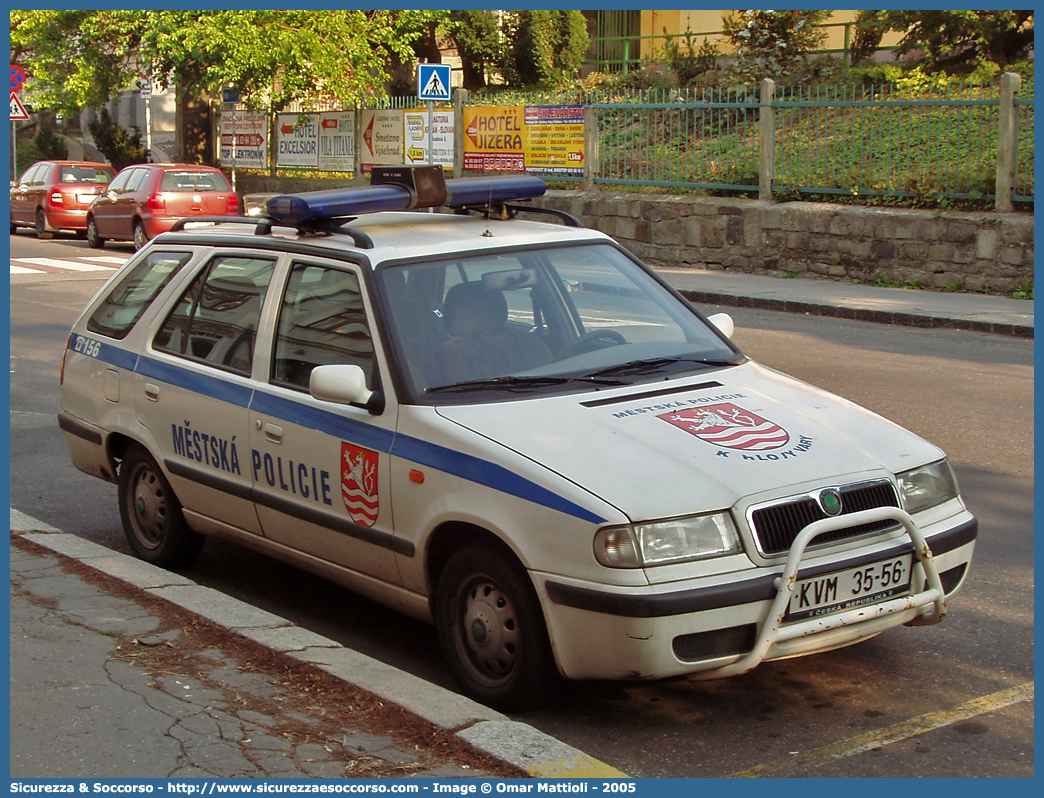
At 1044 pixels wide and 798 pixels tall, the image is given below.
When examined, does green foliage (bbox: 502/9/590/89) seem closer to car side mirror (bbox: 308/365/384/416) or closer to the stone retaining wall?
the stone retaining wall

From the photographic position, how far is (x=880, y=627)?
4090 millimetres

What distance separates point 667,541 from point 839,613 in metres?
0.63

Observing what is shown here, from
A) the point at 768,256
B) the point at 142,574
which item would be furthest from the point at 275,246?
the point at 768,256

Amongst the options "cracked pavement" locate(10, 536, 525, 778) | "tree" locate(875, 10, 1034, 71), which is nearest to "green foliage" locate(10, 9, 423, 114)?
"tree" locate(875, 10, 1034, 71)

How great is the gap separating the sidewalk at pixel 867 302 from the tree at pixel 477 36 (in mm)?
16895

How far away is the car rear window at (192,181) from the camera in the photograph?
22739 mm

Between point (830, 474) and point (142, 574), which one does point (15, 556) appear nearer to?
point (142, 574)

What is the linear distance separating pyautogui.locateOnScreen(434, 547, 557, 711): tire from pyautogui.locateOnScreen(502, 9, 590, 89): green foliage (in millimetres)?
30181

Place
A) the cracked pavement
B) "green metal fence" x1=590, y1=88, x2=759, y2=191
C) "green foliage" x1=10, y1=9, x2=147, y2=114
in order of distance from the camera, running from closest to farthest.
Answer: the cracked pavement, "green metal fence" x1=590, y1=88, x2=759, y2=191, "green foliage" x1=10, y1=9, x2=147, y2=114

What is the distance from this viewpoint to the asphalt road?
3.88 metres

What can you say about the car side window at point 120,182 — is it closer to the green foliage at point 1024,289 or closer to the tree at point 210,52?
the tree at point 210,52

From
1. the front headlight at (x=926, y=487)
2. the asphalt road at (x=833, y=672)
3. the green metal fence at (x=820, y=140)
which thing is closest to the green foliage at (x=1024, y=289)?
the green metal fence at (x=820, y=140)

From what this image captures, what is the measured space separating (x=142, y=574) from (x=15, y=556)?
30.8 inches

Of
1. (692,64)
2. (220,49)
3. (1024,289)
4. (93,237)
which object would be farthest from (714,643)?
(220,49)
